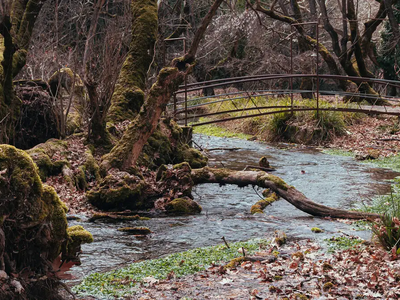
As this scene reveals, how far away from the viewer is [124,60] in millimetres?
12789

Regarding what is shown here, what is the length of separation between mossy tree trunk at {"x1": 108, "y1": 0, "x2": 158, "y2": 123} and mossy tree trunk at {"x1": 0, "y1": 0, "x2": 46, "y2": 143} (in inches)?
107

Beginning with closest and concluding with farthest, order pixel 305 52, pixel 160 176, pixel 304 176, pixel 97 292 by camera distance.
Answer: pixel 97 292, pixel 160 176, pixel 304 176, pixel 305 52

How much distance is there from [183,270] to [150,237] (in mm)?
1609

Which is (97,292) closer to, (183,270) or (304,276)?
(183,270)

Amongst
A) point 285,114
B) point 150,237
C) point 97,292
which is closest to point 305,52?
point 285,114

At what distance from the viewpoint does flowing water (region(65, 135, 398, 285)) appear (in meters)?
6.79

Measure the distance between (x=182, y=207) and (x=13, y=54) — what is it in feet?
13.7

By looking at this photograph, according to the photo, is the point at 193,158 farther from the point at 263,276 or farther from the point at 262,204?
the point at 263,276

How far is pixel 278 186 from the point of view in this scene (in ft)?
28.6

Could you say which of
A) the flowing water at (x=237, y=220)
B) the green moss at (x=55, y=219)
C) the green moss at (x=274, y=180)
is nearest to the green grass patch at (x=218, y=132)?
the flowing water at (x=237, y=220)

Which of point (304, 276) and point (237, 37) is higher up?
point (237, 37)

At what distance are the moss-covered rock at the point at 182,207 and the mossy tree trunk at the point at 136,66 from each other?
405 cm

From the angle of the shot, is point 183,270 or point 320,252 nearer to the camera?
point 183,270

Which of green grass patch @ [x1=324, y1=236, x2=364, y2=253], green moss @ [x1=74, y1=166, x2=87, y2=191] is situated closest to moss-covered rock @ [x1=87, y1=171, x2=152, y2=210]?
green moss @ [x1=74, y1=166, x2=87, y2=191]
